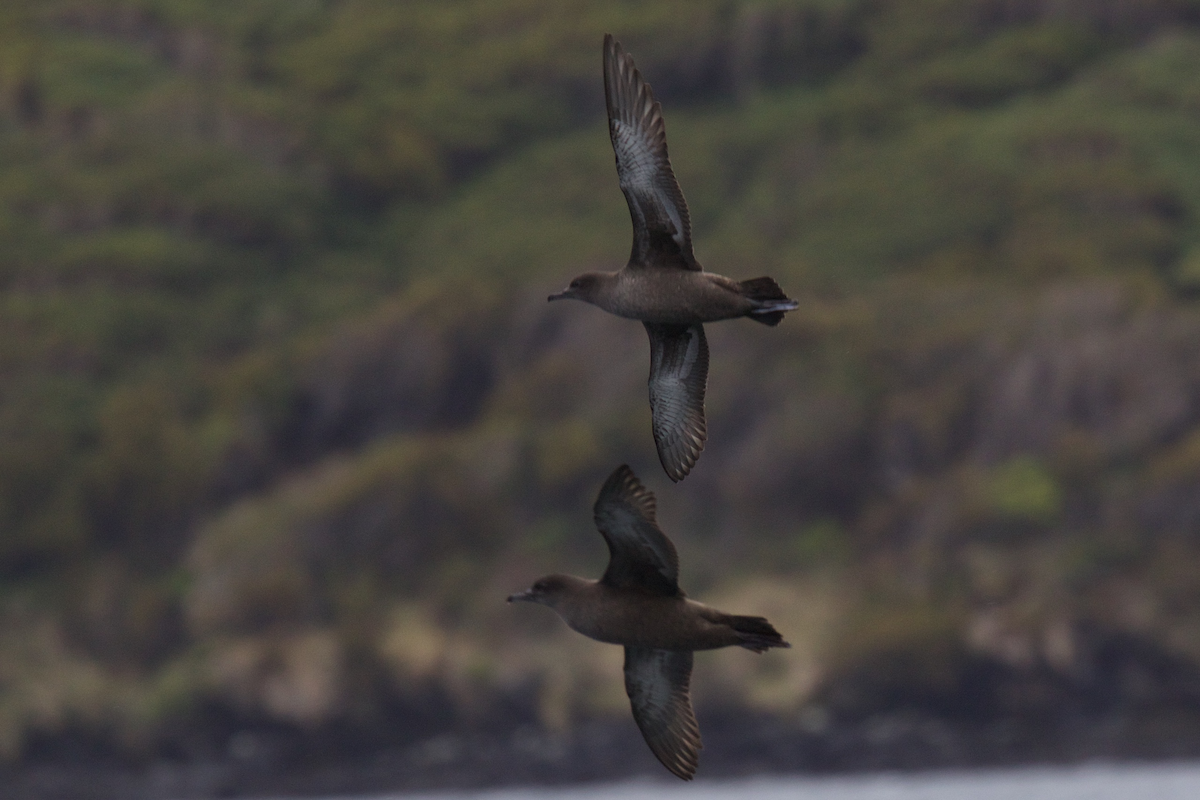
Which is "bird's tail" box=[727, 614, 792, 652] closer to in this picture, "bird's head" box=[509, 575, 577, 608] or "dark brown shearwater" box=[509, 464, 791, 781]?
"dark brown shearwater" box=[509, 464, 791, 781]

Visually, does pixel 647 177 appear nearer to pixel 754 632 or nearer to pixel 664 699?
pixel 754 632

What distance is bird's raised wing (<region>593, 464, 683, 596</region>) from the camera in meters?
12.7

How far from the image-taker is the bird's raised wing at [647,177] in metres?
13.4

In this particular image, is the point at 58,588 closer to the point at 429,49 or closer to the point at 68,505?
the point at 68,505

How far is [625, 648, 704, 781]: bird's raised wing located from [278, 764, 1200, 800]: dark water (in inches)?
1226

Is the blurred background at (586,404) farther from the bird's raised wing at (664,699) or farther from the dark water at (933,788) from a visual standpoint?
the bird's raised wing at (664,699)

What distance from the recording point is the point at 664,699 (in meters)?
13.6

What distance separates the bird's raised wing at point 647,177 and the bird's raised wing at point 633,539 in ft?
4.45

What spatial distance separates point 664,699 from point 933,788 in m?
42.3

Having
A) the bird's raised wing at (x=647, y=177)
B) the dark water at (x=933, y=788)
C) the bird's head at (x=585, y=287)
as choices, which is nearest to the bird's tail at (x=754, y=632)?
the bird's raised wing at (x=647, y=177)

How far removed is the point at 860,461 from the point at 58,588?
24.6 m

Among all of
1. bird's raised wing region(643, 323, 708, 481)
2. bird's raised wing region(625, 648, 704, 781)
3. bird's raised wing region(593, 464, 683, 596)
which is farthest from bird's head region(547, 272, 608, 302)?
bird's raised wing region(625, 648, 704, 781)

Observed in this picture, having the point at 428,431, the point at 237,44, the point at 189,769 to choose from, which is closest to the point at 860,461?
the point at 428,431

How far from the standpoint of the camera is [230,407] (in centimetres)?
7819
